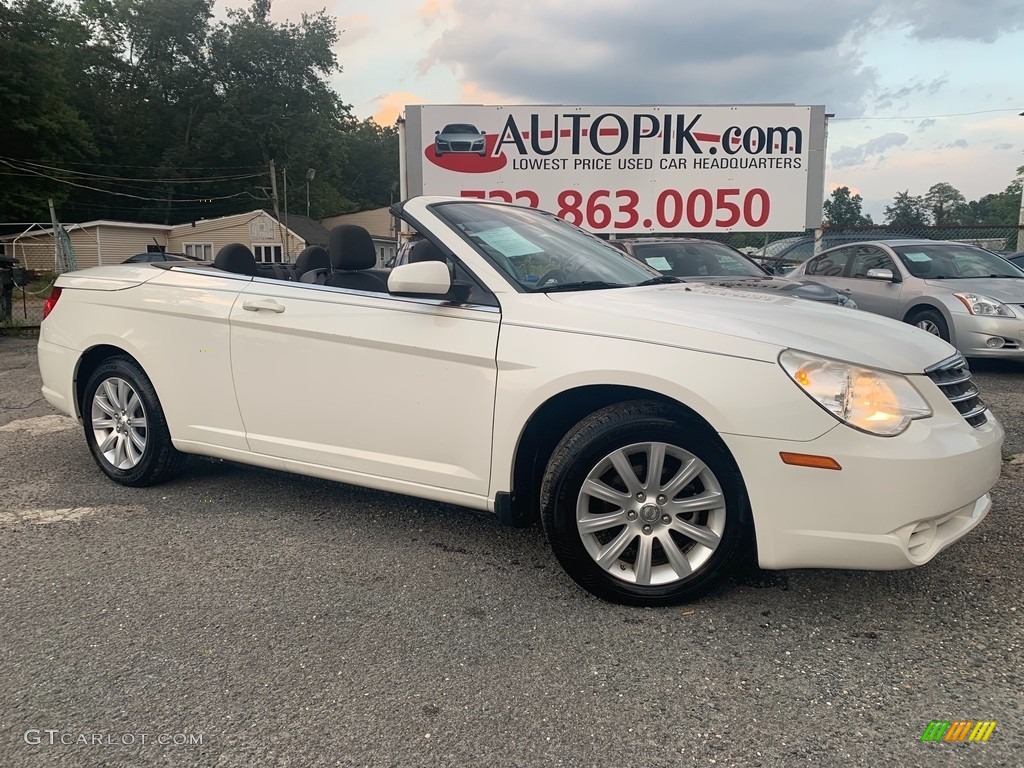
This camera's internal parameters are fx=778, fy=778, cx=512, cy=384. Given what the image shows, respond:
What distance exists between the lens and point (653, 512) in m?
2.84

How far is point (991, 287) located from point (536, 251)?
22.0 ft

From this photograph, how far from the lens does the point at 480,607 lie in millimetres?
2943

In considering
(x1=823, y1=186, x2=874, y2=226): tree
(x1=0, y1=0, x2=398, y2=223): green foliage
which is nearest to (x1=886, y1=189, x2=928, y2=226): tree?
(x1=823, y1=186, x2=874, y2=226): tree

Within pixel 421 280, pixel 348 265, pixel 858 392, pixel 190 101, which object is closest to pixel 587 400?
pixel 421 280

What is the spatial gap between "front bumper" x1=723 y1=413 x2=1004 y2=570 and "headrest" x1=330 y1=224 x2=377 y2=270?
77.8 inches

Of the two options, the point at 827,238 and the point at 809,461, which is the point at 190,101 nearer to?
the point at 827,238

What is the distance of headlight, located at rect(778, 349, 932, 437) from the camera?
255 cm

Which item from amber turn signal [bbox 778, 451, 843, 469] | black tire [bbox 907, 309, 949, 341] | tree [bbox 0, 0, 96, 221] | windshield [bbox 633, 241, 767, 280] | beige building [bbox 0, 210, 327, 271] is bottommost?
amber turn signal [bbox 778, 451, 843, 469]

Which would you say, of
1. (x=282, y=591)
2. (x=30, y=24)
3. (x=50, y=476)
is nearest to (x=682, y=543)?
(x=282, y=591)

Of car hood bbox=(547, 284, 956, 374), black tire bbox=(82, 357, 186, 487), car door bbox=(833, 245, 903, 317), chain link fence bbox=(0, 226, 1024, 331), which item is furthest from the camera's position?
chain link fence bbox=(0, 226, 1024, 331)

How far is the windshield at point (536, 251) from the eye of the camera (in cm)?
332

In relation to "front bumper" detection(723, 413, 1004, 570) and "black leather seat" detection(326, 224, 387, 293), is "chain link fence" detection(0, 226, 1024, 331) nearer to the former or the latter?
"black leather seat" detection(326, 224, 387, 293)

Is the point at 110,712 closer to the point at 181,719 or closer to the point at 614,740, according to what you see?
the point at 181,719

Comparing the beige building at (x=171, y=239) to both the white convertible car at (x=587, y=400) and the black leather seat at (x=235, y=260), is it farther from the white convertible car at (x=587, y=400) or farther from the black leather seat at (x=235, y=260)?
the white convertible car at (x=587, y=400)
